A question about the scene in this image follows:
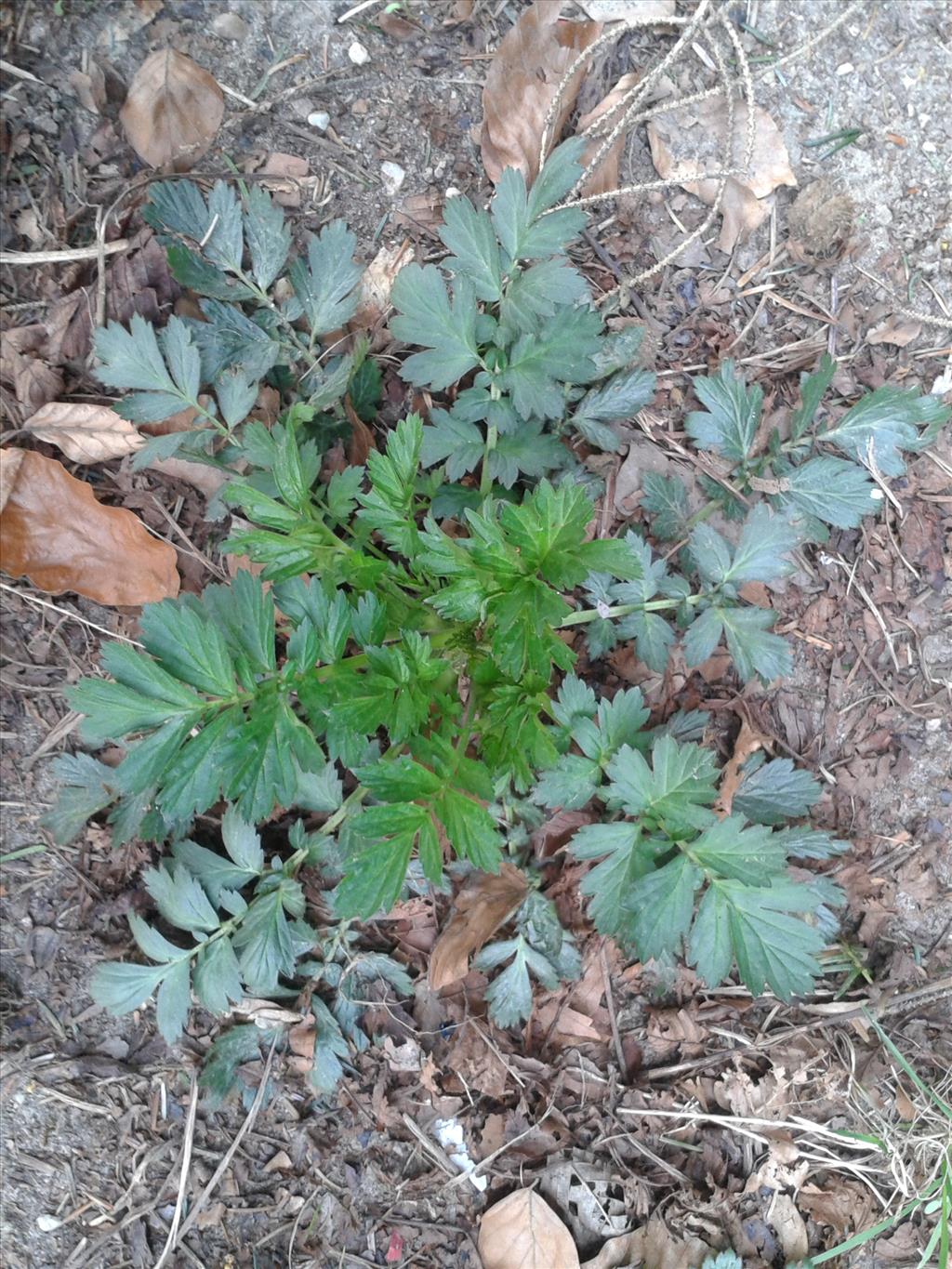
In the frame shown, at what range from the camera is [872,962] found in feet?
6.84

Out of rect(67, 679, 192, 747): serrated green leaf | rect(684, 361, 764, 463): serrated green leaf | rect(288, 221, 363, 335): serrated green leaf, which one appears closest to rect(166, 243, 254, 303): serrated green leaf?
rect(288, 221, 363, 335): serrated green leaf

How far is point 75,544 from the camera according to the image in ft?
6.65

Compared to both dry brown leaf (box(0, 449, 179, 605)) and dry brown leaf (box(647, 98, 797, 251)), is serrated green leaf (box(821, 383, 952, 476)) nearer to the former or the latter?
dry brown leaf (box(647, 98, 797, 251))

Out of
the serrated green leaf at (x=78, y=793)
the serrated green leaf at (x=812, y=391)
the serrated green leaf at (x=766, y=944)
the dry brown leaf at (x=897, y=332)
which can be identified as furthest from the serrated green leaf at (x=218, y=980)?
the dry brown leaf at (x=897, y=332)

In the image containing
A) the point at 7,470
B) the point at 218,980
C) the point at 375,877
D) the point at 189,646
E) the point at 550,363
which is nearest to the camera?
the point at 375,877

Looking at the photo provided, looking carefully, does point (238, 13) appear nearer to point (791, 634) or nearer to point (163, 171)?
point (163, 171)

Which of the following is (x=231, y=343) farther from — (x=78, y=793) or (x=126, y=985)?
(x=126, y=985)

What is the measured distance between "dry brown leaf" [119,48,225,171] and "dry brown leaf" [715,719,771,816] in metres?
1.81

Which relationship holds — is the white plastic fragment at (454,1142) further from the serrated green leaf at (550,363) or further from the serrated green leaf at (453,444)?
the serrated green leaf at (550,363)

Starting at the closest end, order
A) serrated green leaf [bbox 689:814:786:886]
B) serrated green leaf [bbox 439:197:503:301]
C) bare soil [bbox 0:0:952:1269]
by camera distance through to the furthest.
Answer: serrated green leaf [bbox 689:814:786:886] < serrated green leaf [bbox 439:197:503:301] < bare soil [bbox 0:0:952:1269]

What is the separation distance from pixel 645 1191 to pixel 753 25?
263cm

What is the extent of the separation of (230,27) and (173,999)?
2.16 metres

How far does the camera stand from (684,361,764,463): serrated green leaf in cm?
193

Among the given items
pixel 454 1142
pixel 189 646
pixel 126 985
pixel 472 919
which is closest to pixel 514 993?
pixel 472 919
